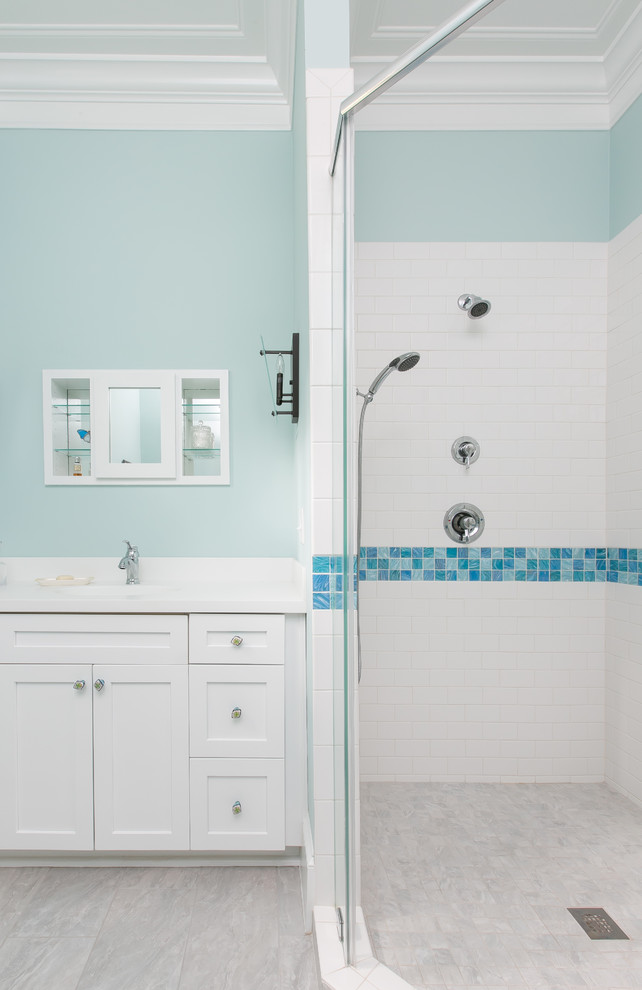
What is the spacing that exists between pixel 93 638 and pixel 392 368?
129cm

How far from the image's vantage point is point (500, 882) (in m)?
1.74

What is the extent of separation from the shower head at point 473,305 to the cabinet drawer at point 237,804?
1513 millimetres

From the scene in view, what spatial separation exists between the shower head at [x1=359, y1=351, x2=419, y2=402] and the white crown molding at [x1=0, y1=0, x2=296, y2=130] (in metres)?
1.45

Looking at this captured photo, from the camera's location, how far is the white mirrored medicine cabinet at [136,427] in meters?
2.67

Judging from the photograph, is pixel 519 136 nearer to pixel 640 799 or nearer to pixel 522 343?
pixel 522 343

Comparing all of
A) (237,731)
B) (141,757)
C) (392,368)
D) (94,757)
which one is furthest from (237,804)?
(392,368)

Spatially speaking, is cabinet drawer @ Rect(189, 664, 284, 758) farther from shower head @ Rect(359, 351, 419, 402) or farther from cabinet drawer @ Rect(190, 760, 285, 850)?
shower head @ Rect(359, 351, 419, 402)

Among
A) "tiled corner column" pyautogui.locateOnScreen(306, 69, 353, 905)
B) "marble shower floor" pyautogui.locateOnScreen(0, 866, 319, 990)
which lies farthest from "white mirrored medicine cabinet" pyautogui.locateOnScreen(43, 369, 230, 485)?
"marble shower floor" pyautogui.locateOnScreen(0, 866, 319, 990)

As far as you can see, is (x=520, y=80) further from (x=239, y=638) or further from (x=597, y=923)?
(x=597, y=923)

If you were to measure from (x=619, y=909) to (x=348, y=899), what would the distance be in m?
0.66

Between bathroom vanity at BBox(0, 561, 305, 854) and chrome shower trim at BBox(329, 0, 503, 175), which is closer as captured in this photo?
chrome shower trim at BBox(329, 0, 503, 175)

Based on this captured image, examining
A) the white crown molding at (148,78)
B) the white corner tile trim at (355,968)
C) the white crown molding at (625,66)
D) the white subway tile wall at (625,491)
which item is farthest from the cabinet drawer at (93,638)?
the white crown molding at (148,78)

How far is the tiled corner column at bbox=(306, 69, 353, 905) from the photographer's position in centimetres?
169

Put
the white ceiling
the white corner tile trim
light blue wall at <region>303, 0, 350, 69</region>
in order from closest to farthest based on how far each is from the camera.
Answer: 1. the white corner tile trim
2. the white ceiling
3. light blue wall at <region>303, 0, 350, 69</region>
